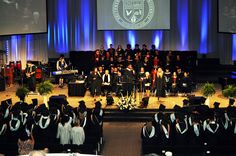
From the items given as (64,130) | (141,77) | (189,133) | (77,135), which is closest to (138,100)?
(141,77)

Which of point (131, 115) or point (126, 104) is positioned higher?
point (126, 104)

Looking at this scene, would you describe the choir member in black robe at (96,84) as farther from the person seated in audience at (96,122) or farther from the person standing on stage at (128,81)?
the person seated in audience at (96,122)

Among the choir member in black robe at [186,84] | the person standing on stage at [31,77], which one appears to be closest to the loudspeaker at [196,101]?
the choir member in black robe at [186,84]

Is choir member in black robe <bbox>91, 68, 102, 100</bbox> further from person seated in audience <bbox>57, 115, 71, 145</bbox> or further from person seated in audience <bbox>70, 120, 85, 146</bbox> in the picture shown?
person seated in audience <bbox>70, 120, 85, 146</bbox>

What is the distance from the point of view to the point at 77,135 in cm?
1300

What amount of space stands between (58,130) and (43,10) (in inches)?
511

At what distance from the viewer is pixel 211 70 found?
25.0 metres

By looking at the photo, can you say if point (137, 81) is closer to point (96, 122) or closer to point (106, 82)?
point (106, 82)

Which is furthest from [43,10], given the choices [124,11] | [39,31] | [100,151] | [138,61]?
[100,151]

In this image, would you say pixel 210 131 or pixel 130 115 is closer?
pixel 210 131

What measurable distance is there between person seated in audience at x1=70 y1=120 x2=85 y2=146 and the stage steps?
4738 millimetres

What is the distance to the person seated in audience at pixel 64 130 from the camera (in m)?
13.2

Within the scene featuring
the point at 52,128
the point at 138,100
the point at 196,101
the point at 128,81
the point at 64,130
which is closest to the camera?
the point at 64,130

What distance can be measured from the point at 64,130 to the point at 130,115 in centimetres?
501
